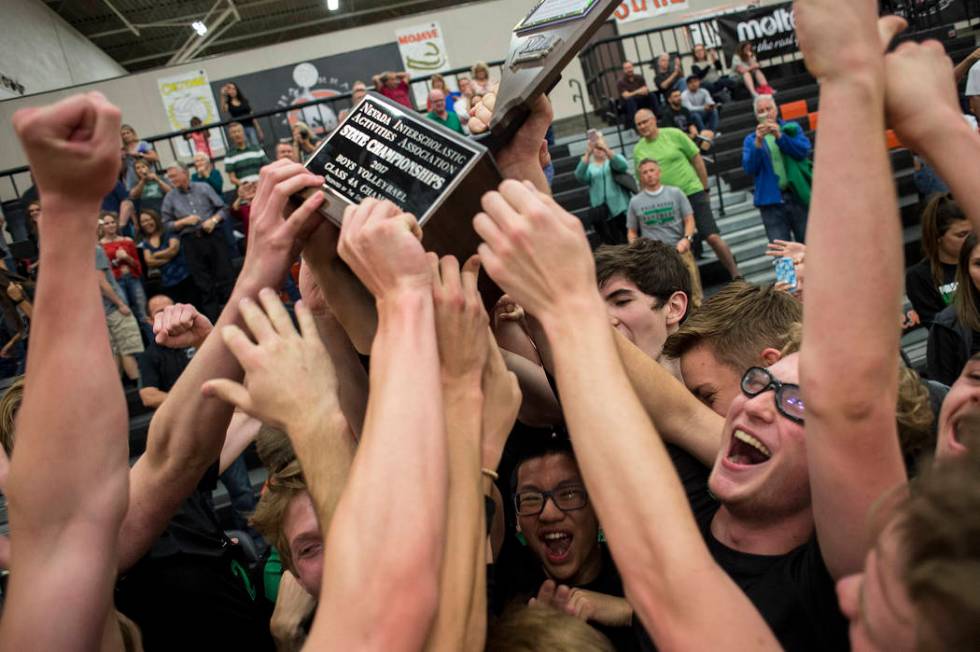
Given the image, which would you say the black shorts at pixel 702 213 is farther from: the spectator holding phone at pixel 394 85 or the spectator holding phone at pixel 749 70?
the spectator holding phone at pixel 749 70

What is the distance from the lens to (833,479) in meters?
1.08

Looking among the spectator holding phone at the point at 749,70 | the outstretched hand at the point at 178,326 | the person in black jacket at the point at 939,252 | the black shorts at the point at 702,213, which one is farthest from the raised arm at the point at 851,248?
the spectator holding phone at the point at 749,70

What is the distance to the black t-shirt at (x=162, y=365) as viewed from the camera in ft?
21.5

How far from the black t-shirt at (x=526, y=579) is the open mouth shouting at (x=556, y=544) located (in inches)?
1.7

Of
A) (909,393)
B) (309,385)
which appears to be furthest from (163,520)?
(909,393)

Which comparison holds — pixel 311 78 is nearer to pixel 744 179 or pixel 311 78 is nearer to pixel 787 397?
pixel 744 179

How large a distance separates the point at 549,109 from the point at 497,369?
0.53 metres

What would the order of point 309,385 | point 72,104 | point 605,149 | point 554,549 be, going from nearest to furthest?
1. point 72,104
2. point 309,385
3. point 554,549
4. point 605,149

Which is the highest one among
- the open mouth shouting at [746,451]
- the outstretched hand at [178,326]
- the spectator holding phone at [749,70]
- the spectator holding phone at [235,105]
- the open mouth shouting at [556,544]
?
the spectator holding phone at [235,105]

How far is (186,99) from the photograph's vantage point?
49.4 ft

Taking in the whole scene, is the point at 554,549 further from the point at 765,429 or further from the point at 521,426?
the point at 765,429

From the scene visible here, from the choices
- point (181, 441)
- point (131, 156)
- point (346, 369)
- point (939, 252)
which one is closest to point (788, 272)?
point (939, 252)

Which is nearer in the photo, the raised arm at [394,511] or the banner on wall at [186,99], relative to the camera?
the raised arm at [394,511]

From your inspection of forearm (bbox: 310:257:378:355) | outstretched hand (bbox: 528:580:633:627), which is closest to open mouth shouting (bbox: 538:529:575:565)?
outstretched hand (bbox: 528:580:633:627)
